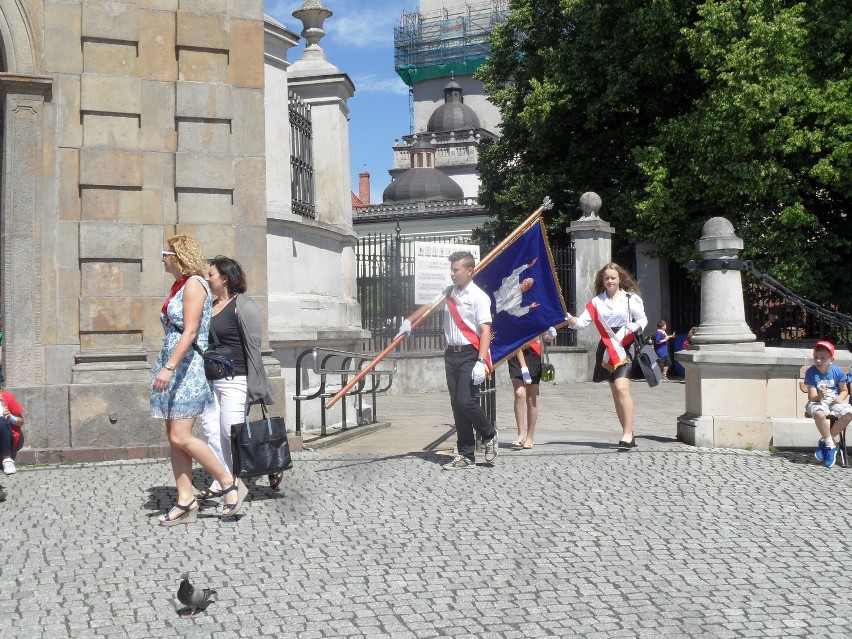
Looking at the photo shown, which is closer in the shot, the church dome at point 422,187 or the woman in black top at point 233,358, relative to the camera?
the woman in black top at point 233,358

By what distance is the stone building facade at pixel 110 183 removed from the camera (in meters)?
9.27

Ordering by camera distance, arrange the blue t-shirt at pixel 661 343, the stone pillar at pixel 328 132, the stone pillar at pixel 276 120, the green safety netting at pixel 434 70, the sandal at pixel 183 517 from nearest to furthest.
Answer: the sandal at pixel 183 517
the stone pillar at pixel 276 120
the stone pillar at pixel 328 132
the blue t-shirt at pixel 661 343
the green safety netting at pixel 434 70

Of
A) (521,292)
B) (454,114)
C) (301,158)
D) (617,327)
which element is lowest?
(617,327)

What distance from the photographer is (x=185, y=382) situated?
682cm

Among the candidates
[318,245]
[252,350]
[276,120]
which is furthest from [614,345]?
[276,120]

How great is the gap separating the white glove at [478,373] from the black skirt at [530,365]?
1502 millimetres

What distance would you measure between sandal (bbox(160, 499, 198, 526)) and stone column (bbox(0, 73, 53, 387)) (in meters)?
3.16

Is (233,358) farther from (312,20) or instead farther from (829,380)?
(312,20)

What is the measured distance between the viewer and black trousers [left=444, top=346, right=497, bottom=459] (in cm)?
848

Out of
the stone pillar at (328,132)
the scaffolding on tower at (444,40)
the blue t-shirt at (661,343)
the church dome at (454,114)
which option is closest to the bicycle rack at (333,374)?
the stone pillar at (328,132)

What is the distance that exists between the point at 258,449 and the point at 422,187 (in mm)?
73594

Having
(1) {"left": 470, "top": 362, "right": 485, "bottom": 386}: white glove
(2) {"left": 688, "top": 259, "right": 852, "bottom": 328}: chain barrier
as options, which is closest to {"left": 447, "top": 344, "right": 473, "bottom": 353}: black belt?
(1) {"left": 470, "top": 362, "right": 485, "bottom": 386}: white glove

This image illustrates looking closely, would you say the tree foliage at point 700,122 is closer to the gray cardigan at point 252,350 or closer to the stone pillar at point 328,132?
the stone pillar at point 328,132

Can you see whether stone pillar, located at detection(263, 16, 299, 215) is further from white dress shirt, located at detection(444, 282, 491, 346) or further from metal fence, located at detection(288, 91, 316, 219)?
white dress shirt, located at detection(444, 282, 491, 346)
